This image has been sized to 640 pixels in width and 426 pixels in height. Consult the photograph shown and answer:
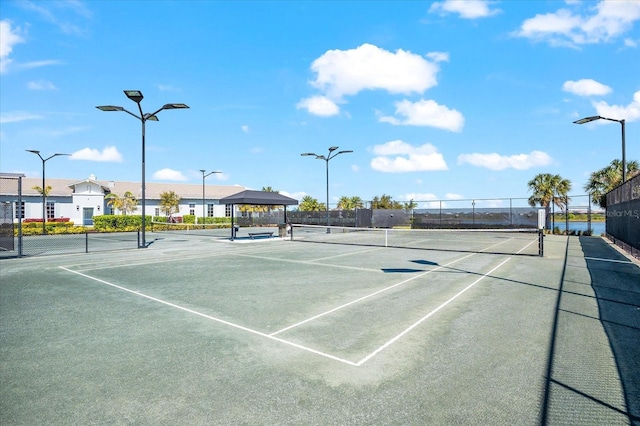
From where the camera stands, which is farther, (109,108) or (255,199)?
(255,199)

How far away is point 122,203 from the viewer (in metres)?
51.5

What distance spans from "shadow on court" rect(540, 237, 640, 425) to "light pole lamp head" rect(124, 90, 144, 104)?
796 inches

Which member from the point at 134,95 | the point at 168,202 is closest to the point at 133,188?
the point at 168,202

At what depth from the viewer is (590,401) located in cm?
404

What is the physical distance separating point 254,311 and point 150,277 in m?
5.90

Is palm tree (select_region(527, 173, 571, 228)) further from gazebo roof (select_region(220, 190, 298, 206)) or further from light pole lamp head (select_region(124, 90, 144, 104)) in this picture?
light pole lamp head (select_region(124, 90, 144, 104))

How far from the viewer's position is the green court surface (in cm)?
392

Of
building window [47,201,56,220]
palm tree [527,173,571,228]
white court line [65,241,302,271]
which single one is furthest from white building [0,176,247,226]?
palm tree [527,173,571,228]

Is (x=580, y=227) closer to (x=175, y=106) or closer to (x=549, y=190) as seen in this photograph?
(x=549, y=190)

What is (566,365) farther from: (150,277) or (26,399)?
(150,277)

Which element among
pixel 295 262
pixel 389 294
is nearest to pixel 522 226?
pixel 295 262

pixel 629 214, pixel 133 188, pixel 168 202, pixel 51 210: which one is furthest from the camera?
pixel 133 188

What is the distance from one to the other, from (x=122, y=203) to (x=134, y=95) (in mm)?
37513

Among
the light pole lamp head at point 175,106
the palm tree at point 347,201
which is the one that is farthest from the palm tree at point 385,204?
the light pole lamp head at point 175,106
